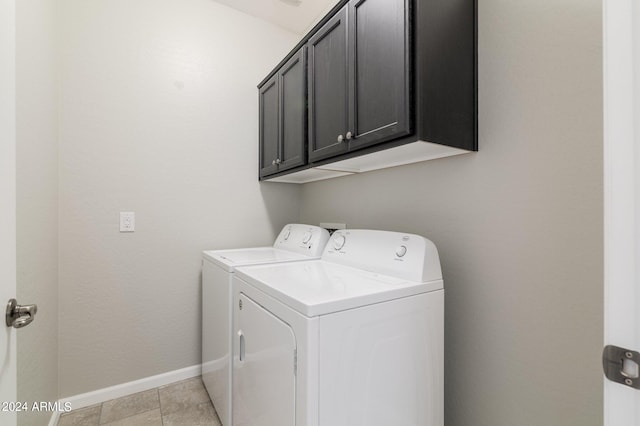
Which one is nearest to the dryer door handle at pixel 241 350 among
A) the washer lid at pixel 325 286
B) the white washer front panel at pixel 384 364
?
the washer lid at pixel 325 286

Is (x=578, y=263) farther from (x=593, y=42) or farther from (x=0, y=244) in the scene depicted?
(x=0, y=244)

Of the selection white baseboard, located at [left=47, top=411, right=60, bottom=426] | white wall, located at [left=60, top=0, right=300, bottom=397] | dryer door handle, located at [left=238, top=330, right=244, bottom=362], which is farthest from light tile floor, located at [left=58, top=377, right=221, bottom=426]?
dryer door handle, located at [left=238, top=330, right=244, bottom=362]

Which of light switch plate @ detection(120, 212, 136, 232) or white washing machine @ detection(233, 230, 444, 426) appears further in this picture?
light switch plate @ detection(120, 212, 136, 232)

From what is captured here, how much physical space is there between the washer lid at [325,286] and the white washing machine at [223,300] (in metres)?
0.23

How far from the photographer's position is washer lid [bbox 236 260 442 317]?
0.88 meters

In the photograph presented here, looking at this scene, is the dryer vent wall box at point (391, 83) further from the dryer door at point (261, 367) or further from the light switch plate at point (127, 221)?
the light switch plate at point (127, 221)

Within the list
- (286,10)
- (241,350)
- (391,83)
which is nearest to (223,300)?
(241,350)

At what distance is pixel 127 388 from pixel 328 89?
2285mm

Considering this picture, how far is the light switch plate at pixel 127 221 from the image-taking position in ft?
6.15

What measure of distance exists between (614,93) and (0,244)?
52.6 inches

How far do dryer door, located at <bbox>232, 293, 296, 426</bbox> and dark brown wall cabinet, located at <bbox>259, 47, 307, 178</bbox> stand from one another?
945mm

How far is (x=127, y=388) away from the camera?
1876mm

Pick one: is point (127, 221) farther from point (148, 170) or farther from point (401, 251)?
point (401, 251)

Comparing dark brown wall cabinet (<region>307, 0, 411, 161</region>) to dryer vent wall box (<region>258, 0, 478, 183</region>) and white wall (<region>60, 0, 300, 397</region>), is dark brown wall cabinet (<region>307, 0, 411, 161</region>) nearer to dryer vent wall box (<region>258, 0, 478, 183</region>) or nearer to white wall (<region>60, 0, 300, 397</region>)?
dryer vent wall box (<region>258, 0, 478, 183</region>)
